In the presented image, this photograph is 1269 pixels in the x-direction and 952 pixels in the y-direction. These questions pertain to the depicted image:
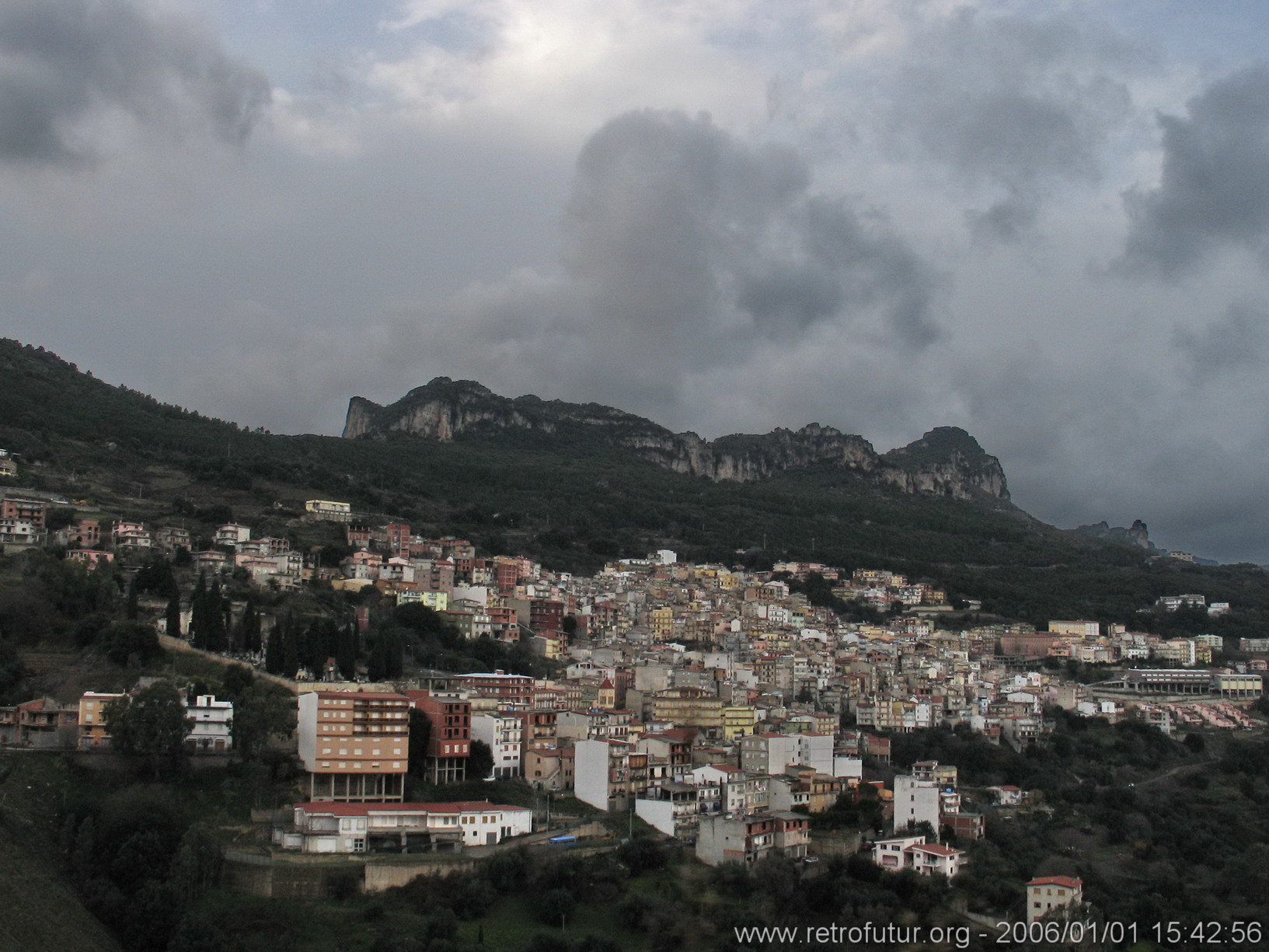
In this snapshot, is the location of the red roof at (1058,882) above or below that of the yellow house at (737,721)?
below

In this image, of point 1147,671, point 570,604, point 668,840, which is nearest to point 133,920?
point 668,840

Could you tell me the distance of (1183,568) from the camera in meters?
119

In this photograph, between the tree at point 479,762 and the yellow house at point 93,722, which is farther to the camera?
the tree at point 479,762

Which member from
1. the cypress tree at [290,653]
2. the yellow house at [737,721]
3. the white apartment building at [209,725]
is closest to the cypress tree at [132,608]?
the cypress tree at [290,653]

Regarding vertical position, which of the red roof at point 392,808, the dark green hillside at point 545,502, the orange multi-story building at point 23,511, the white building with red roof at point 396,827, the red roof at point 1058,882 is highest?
the dark green hillside at point 545,502

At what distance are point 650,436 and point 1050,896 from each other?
375ft

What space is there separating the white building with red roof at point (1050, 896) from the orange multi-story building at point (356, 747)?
1766 cm

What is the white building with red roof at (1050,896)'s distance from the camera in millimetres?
38375

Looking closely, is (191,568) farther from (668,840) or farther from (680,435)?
(680,435)

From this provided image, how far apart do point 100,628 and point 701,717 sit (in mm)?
21251

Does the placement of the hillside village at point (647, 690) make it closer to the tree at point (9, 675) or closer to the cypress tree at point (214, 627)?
the cypress tree at point (214, 627)

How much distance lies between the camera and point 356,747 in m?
39.3

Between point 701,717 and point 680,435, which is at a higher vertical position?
point 680,435
